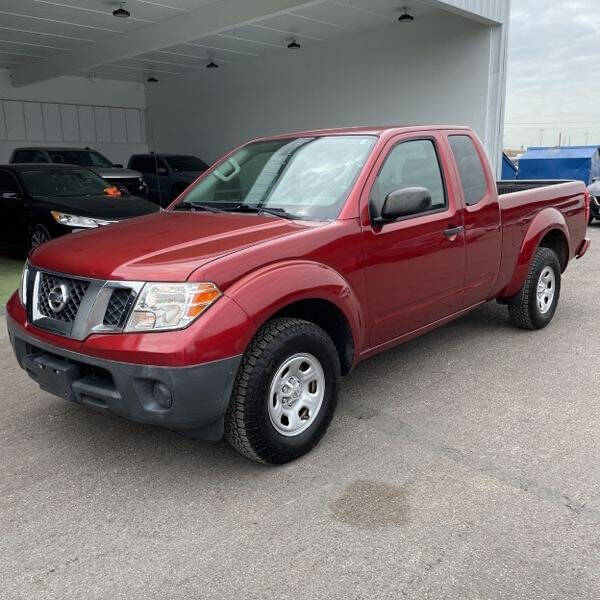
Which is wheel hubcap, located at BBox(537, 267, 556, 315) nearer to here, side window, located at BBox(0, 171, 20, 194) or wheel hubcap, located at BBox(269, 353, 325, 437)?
wheel hubcap, located at BBox(269, 353, 325, 437)

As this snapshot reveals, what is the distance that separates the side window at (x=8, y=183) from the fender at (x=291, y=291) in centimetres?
734

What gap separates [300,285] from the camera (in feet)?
10.5

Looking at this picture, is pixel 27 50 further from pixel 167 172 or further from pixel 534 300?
pixel 534 300

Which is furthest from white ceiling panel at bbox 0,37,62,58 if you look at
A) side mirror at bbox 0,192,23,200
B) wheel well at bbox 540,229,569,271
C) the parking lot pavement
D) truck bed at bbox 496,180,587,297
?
wheel well at bbox 540,229,569,271

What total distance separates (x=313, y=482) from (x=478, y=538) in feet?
2.82

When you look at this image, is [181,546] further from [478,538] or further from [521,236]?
[521,236]

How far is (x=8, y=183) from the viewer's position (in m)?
9.35

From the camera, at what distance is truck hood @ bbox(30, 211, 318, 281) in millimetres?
2949

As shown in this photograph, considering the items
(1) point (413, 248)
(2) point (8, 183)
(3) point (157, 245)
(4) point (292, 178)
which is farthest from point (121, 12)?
(3) point (157, 245)

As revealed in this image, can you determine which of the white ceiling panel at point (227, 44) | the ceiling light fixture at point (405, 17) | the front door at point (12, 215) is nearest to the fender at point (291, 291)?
the front door at point (12, 215)

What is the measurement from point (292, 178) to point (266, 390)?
5.07 ft

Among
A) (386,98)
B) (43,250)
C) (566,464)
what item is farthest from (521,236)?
(386,98)

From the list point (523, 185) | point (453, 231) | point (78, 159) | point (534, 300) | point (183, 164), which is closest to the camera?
point (453, 231)

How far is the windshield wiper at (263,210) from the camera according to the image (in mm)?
3703
